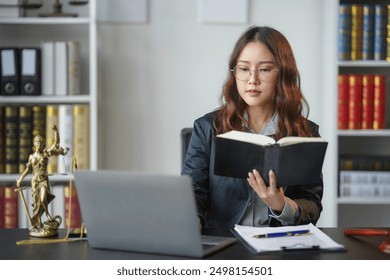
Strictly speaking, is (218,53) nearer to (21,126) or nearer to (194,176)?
(21,126)

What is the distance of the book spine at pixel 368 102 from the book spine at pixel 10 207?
151 centimetres

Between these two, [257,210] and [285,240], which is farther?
[257,210]

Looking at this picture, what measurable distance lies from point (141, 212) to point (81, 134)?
162cm

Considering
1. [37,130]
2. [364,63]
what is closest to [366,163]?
[364,63]

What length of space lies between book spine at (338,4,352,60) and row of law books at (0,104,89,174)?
110cm

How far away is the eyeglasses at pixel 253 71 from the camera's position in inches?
69.9

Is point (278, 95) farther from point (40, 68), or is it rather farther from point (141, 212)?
point (40, 68)

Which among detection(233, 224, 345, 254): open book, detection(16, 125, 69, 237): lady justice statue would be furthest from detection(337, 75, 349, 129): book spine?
detection(16, 125, 69, 237): lady justice statue

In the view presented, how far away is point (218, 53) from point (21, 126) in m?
0.92

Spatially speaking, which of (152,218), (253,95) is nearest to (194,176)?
(253,95)

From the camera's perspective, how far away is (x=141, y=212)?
121cm

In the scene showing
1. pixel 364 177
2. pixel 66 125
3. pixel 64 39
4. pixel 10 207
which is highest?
pixel 64 39

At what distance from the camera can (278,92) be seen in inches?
73.5

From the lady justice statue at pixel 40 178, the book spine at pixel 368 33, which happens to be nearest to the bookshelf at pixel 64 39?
the book spine at pixel 368 33
